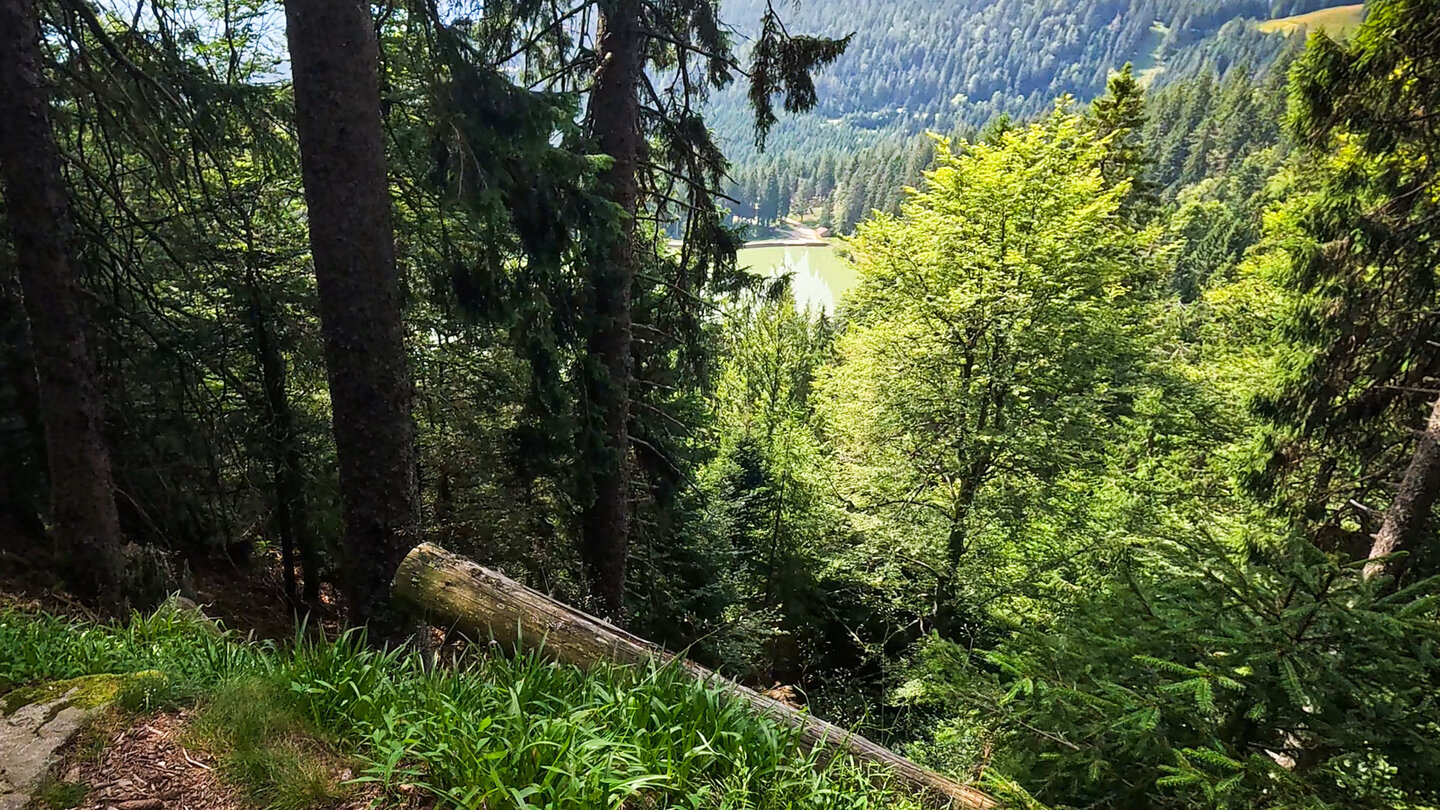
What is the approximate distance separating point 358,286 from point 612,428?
139 inches

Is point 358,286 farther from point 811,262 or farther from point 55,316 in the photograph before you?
point 811,262

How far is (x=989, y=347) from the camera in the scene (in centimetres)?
1022

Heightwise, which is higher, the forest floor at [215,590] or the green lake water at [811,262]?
the green lake water at [811,262]

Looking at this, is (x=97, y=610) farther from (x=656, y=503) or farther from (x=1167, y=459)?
(x=1167, y=459)

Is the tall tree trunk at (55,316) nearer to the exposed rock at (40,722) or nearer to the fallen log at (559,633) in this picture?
the exposed rock at (40,722)

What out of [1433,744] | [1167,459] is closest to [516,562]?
[1433,744]

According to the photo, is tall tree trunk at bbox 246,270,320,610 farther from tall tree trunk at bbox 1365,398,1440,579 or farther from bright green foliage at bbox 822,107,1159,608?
tall tree trunk at bbox 1365,398,1440,579

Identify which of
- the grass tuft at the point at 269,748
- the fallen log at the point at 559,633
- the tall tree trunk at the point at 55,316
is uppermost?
the tall tree trunk at the point at 55,316

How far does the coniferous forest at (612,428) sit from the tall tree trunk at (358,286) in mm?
22

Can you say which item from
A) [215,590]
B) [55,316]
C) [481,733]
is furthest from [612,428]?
[481,733]

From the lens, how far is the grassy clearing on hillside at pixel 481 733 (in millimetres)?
1904

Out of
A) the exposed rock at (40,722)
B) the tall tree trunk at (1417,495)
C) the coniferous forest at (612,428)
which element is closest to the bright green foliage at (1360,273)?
the coniferous forest at (612,428)

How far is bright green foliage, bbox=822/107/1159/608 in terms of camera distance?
9.80 m

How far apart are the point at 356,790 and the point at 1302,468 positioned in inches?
324
